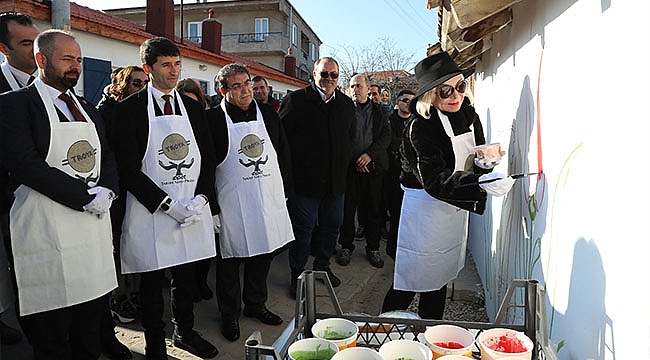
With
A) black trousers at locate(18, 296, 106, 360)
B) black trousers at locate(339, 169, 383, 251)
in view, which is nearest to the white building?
black trousers at locate(18, 296, 106, 360)

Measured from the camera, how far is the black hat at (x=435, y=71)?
268 cm

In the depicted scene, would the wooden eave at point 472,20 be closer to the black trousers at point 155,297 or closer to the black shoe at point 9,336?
the black trousers at point 155,297

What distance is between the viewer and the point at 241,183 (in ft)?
11.7

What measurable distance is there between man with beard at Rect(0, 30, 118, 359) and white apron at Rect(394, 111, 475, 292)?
1.60 metres

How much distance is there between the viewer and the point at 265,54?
3152 centimetres

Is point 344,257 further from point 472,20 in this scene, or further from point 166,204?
point 472,20

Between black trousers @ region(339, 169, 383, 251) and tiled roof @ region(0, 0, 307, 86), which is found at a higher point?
tiled roof @ region(0, 0, 307, 86)

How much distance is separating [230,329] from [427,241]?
1618 mm

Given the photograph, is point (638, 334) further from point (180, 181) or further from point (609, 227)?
point (180, 181)

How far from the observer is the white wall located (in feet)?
3.98

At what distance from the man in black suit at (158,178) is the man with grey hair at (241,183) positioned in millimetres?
361

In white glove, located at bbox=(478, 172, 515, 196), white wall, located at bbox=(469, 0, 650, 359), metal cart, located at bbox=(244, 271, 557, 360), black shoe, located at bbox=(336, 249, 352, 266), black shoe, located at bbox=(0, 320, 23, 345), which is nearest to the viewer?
white wall, located at bbox=(469, 0, 650, 359)

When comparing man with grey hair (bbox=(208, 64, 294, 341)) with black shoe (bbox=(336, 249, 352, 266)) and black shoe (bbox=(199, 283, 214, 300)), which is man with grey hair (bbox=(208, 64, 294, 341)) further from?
black shoe (bbox=(336, 249, 352, 266))

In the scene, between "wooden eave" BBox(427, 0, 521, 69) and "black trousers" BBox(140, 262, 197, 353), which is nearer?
"wooden eave" BBox(427, 0, 521, 69)
